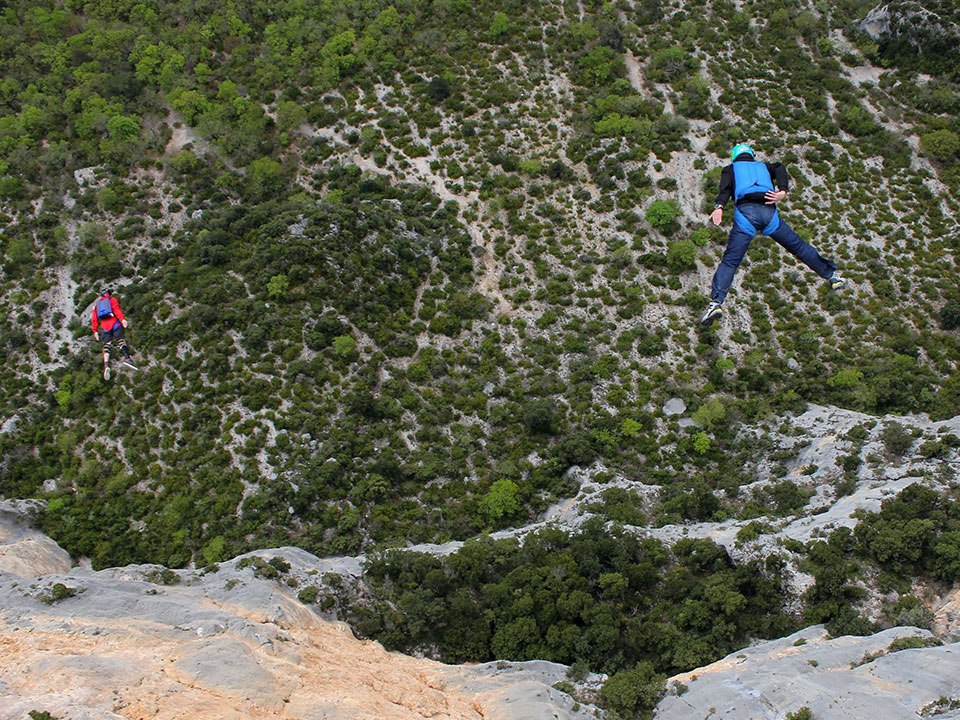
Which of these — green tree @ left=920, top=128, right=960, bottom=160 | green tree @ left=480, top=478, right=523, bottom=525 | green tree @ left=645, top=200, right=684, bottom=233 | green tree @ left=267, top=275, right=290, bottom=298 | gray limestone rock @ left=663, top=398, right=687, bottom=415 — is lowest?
green tree @ left=480, top=478, right=523, bottom=525

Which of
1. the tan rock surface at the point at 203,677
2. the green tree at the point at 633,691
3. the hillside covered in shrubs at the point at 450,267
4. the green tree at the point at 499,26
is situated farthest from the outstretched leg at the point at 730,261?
the green tree at the point at 499,26

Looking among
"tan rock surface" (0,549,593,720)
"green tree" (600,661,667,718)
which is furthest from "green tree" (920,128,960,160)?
"tan rock surface" (0,549,593,720)

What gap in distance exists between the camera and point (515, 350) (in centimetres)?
5128

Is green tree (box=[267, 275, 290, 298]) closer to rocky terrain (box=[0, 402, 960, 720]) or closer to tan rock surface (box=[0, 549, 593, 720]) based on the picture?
rocky terrain (box=[0, 402, 960, 720])

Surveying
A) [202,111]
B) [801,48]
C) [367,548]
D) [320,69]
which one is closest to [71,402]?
[367,548]

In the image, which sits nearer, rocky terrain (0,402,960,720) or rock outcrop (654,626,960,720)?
rock outcrop (654,626,960,720)

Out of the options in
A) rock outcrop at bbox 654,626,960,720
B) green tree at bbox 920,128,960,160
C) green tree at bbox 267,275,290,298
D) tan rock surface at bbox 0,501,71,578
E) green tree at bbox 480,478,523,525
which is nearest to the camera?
rock outcrop at bbox 654,626,960,720

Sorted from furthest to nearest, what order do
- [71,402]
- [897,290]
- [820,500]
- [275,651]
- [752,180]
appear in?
[897,290], [71,402], [820,500], [275,651], [752,180]

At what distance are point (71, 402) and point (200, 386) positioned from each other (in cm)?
1247

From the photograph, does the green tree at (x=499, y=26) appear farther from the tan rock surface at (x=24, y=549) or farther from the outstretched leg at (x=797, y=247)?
the tan rock surface at (x=24, y=549)

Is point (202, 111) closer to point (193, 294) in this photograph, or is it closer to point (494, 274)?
point (193, 294)

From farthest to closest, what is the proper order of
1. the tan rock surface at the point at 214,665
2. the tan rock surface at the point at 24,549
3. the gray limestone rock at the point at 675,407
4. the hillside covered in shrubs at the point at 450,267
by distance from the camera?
the gray limestone rock at the point at 675,407
the hillside covered in shrubs at the point at 450,267
the tan rock surface at the point at 24,549
the tan rock surface at the point at 214,665

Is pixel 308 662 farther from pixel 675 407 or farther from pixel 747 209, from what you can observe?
pixel 675 407

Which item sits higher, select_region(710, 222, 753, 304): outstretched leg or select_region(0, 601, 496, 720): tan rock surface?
select_region(710, 222, 753, 304): outstretched leg
